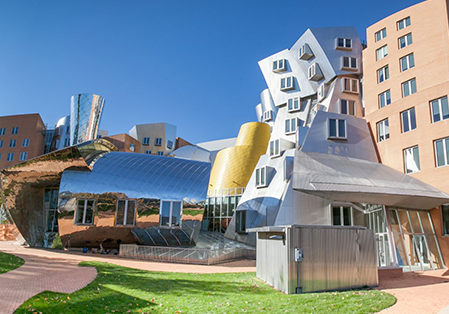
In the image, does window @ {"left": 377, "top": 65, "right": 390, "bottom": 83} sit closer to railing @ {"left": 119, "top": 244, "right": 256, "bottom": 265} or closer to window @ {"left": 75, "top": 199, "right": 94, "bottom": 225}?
railing @ {"left": 119, "top": 244, "right": 256, "bottom": 265}

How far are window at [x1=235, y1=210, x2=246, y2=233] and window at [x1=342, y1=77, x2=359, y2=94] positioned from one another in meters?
18.5

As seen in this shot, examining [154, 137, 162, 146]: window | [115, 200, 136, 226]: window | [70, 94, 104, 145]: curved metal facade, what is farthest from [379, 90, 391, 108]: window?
[154, 137, 162, 146]: window

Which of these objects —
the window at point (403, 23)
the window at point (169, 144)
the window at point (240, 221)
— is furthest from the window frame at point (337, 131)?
the window at point (169, 144)

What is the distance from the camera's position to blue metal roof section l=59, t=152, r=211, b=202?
94.1ft

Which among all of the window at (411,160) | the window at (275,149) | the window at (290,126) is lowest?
the window at (411,160)

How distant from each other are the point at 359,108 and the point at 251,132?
625 inches

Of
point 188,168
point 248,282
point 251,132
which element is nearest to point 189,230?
point 188,168

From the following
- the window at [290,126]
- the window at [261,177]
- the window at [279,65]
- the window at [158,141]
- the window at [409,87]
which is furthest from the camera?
the window at [158,141]

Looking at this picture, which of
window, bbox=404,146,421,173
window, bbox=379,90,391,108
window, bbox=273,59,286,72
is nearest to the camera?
window, bbox=404,146,421,173

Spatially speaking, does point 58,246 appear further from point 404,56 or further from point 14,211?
point 404,56

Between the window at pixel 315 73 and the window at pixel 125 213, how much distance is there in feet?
88.2

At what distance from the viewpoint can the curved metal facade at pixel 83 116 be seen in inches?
1901

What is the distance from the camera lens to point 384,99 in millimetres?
30766

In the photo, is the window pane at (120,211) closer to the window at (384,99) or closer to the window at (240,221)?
the window at (240,221)
